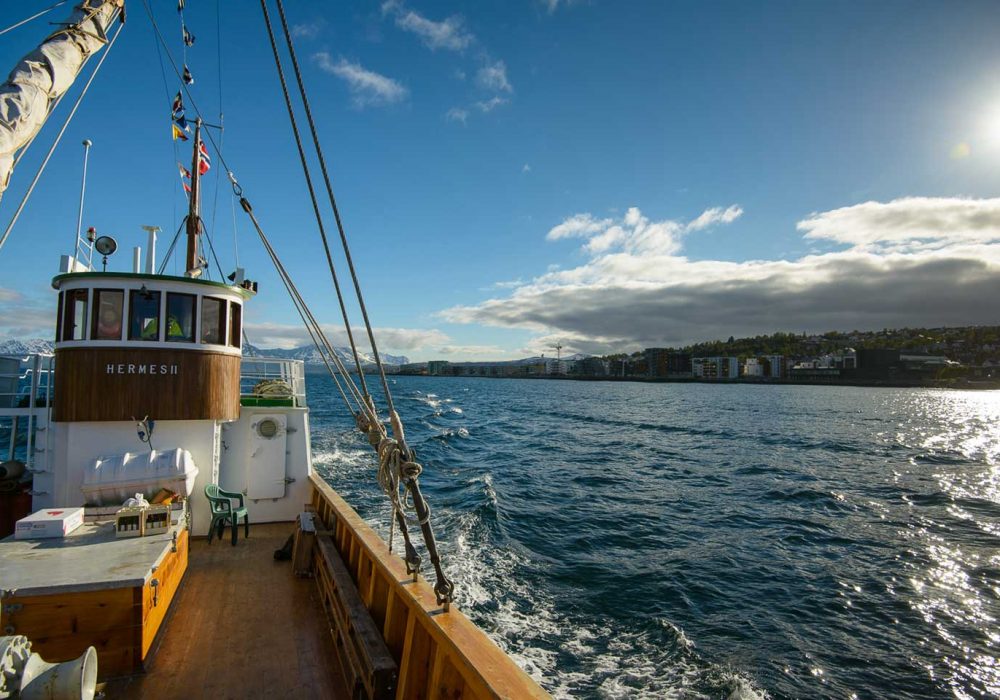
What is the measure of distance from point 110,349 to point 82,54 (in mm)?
4136

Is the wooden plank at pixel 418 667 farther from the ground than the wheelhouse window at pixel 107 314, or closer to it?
closer to it

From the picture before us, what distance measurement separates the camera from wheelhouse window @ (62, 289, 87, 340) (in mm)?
8305

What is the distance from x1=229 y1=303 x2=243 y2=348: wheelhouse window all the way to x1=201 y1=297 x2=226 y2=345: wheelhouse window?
20 centimetres

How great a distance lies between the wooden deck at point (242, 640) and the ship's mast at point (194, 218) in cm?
545

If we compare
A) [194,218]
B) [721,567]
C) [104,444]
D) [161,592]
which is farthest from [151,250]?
[721,567]

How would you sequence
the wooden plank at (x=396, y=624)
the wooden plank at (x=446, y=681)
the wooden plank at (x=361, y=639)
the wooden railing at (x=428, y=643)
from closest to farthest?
the wooden railing at (x=428, y=643) < the wooden plank at (x=446, y=681) < the wooden plank at (x=361, y=639) < the wooden plank at (x=396, y=624)

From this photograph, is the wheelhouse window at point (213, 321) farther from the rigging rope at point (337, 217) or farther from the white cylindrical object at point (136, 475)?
the rigging rope at point (337, 217)

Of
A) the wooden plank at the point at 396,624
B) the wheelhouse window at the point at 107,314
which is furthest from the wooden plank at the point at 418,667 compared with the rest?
the wheelhouse window at the point at 107,314

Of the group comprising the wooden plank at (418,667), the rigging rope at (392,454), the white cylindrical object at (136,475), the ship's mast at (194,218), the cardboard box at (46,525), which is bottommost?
the wooden plank at (418,667)

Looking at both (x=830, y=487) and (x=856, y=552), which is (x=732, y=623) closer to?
(x=856, y=552)

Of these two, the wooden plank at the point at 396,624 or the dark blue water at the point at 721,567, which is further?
the dark blue water at the point at 721,567

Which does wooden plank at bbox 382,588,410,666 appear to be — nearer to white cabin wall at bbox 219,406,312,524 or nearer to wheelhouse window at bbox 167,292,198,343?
wheelhouse window at bbox 167,292,198,343

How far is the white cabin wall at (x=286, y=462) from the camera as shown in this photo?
1087cm

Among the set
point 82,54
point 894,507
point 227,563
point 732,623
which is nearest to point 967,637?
point 732,623
